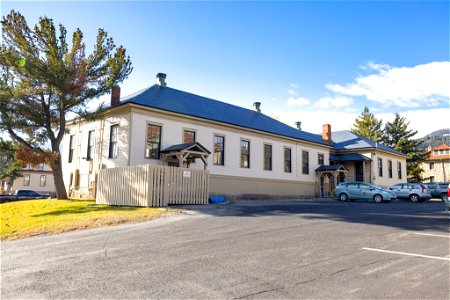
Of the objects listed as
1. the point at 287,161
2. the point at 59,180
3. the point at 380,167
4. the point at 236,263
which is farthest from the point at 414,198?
the point at 59,180

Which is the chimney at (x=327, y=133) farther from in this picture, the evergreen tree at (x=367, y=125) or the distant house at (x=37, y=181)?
the distant house at (x=37, y=181)

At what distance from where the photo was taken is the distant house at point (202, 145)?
2228 centimetres

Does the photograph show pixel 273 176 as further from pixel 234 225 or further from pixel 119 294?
pixel 119 294

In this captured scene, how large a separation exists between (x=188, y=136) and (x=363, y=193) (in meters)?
14.3

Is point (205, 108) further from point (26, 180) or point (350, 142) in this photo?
point (26, 180)

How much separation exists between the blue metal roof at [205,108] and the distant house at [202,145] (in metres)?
0.07

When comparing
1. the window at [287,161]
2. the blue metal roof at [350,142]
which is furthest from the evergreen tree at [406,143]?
the window at [287,161]

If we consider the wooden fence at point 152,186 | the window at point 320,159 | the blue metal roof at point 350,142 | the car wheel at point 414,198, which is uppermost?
the blue metal roof at point 350,142

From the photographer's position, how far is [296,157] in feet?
109

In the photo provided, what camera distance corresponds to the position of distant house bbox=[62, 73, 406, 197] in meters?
22.3

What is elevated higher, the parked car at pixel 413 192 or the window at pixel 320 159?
the window at pixel 320 159

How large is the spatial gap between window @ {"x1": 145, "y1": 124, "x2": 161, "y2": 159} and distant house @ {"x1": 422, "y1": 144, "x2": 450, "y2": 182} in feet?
201

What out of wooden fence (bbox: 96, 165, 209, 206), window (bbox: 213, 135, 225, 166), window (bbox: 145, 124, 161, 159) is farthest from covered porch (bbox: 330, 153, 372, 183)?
wooden fence (bbox: 96, 165, 209, 206)

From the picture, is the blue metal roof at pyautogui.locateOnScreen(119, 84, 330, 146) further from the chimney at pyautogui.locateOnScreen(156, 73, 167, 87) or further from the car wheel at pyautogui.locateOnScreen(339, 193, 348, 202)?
the car wheel at pyautogui.locateOnScreen(339, 193, 348, 202)
